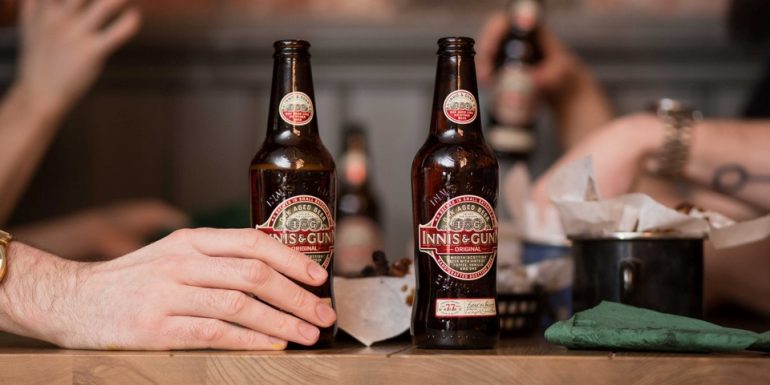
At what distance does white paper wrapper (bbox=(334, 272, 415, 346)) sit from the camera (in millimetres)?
926

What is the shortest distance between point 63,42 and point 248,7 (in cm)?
66

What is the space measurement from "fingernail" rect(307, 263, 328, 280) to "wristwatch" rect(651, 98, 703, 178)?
65cm

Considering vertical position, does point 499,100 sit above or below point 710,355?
above

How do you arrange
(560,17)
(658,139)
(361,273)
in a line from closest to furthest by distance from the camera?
(361,273) → (658,139) → (560,17)

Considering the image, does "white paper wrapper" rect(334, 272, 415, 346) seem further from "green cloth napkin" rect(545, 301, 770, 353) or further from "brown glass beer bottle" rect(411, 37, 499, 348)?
"green cloth napkin" rect(545, 301, 770, 353)

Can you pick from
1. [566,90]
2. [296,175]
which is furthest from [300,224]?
[566,90]

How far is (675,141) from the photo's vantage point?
1312 millimetres

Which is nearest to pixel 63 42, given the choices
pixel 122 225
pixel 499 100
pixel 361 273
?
pixel 122 225

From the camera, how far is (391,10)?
2291 millimetres

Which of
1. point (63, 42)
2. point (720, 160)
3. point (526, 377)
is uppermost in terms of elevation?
point (63, 42)

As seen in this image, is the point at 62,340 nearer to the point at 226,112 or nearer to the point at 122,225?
the point at 122,225

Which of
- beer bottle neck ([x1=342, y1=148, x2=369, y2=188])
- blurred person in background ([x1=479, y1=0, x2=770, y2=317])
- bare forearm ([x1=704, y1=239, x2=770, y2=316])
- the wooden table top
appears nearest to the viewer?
the wooden table top

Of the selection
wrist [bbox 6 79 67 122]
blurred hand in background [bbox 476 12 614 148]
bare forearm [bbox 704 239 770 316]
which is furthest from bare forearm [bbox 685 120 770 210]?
wrist [bbox 6 79 67 122]

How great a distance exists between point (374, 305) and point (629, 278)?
25 cm
